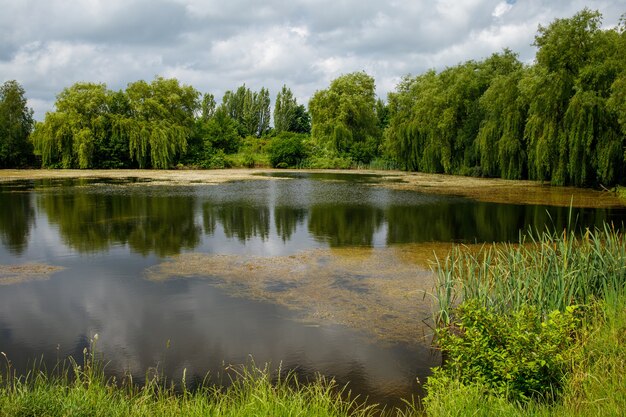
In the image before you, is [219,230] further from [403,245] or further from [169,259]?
[403,245]

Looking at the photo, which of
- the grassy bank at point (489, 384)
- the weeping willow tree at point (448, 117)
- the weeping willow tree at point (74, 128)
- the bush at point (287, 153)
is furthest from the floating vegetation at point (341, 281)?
the bush at point (287, 153)

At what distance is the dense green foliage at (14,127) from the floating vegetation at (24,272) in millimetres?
45120

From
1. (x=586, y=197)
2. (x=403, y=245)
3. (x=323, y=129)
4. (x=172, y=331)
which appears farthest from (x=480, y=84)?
(x=172, y=331)

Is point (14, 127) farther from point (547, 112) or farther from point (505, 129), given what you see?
point (547, 112)

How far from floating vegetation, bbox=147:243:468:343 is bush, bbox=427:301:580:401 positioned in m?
1.93

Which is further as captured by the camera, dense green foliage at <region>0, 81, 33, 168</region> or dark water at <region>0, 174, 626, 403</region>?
dense green foliage at <region>0, 81, 33, 168</region>

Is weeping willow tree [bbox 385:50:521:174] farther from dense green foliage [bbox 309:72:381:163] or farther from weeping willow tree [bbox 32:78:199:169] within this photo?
weeping willow tree [bbox 32:78:199:169]

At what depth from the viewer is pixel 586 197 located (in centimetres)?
2308

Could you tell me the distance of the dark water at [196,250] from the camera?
6.19 meters

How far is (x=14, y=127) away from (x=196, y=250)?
149ft

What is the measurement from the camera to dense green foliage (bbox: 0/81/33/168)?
4909 centimetres

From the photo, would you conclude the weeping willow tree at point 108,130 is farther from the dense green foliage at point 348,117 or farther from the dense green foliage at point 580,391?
the dense green foliage at point 580,391

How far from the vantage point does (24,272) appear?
10.2 m

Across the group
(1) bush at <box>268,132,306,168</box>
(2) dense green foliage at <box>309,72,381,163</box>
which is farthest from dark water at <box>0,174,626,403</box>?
(1) bush at <box>268,132,306,168</box>
